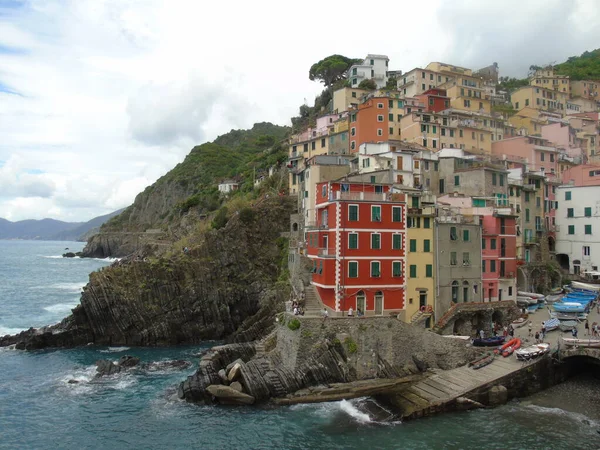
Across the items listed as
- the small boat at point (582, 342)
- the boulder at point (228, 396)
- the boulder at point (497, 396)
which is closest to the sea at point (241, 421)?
the boulder at point (497, 396)

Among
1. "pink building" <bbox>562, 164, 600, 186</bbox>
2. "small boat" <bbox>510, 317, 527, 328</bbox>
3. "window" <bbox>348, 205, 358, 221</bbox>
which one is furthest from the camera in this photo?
"pink building" <bbox>562, 164, 600, 186</bbox>

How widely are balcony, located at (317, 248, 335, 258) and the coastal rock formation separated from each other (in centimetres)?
552

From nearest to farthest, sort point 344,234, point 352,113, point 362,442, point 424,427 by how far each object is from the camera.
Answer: point 362,442
point 424,427
point 344,234
point 352,113

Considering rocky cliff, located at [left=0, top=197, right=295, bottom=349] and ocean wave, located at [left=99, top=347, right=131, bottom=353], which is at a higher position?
rocky cliff, located at [left=0, top=197, right=295, bottom=349]

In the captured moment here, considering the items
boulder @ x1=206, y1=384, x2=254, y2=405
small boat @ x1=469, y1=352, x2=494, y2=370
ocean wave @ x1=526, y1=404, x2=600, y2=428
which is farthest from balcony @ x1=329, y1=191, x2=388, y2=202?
ocean wave @ x1=526, y1=404, x2=600, y2=428

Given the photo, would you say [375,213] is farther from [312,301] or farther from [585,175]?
[585,175]

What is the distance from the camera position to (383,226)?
1542 inches

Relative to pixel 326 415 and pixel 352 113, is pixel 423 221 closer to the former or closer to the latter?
pixel 326 415

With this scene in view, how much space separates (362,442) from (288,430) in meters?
4.46

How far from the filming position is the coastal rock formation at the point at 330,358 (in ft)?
111

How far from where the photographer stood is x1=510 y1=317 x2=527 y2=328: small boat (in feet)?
137

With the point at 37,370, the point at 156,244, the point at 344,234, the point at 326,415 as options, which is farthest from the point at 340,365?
the point at 156,244

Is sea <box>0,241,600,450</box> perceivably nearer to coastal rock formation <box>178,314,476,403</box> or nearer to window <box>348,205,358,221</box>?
coastal rock formation <box>178,314,476,403</box>

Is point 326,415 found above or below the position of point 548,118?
below
